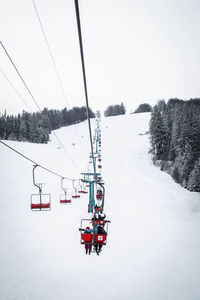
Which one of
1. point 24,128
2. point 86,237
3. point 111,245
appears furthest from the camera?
point 24,128

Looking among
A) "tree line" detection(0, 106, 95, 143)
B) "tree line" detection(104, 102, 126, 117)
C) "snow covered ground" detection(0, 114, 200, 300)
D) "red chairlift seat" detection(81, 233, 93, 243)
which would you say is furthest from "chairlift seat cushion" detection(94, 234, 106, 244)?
"tree line" detection(104, 102, 126, 117)

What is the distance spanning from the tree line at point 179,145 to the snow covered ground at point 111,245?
3400mm

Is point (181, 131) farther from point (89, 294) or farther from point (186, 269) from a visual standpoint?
point (89, 294)

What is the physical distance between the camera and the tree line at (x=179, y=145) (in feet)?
107

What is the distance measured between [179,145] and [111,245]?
29107 mm

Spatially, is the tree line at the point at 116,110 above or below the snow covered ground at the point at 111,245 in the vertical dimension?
above

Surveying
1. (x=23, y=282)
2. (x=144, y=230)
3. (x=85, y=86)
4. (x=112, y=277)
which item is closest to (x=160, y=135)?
(x=144, y=230)

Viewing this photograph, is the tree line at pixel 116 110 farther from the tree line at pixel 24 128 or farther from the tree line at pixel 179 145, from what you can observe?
the tree line at pixel 179 145

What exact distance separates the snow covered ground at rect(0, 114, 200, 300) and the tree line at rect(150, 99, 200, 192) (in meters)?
3.40

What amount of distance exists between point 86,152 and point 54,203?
2744 cm

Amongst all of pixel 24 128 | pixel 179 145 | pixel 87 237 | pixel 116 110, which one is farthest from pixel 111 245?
pixel 116 110

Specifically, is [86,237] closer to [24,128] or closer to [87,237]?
[87,237]

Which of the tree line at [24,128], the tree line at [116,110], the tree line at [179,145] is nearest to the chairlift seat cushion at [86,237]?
the tree line at [179,145]

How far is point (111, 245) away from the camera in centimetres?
1628
